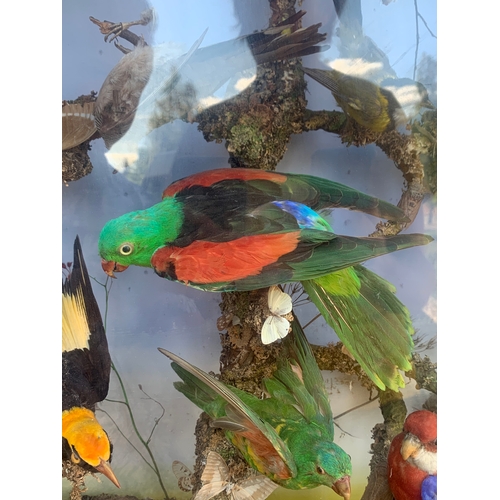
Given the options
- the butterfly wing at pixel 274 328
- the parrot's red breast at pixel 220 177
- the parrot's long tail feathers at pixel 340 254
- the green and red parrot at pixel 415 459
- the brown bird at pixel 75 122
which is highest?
the brown bird at pixel 75 122

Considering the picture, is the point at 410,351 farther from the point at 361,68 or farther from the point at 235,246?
the point at 361,68

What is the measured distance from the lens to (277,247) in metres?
1.29

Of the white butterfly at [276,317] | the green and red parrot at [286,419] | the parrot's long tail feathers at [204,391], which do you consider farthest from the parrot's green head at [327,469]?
the white butterfly at [276,317]

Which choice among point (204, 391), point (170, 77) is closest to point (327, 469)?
point (204, 391)

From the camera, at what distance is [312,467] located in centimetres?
130

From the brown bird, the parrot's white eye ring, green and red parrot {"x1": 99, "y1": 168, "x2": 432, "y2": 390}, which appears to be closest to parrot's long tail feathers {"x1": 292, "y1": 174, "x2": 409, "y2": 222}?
green and red parrot {"x1": 99, "y1": 168, "x2": 432, "y2": 390}

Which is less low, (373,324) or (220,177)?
(220,177)

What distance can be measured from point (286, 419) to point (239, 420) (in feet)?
0.43

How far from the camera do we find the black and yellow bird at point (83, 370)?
134 cm

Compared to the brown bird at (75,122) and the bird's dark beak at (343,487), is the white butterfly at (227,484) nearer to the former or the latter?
the bird's dark beak at (343,487)

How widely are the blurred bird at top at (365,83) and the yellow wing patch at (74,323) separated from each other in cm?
90

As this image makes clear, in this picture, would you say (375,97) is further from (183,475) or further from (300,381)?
(183,475)

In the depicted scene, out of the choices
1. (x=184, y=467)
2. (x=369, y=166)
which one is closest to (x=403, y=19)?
(x=369, y=166)

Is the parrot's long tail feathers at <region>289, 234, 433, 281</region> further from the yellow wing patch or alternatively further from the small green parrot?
the yellow wing patch
